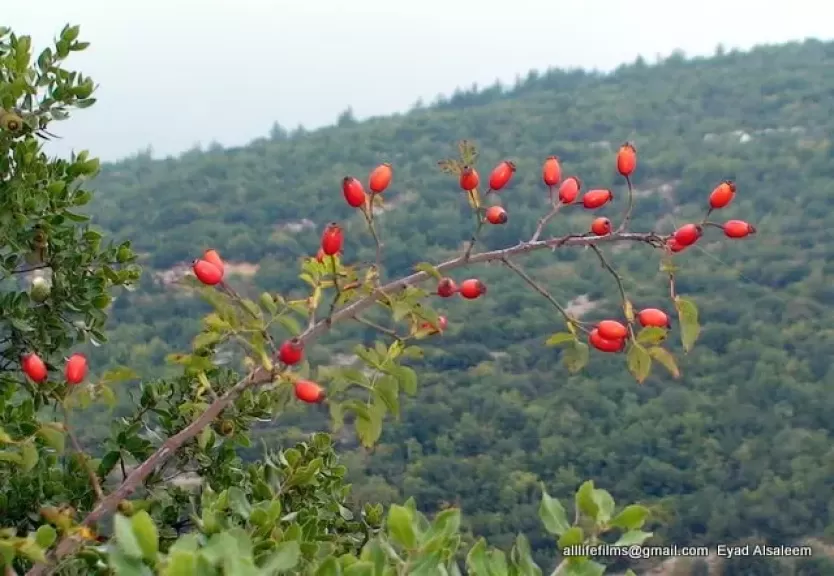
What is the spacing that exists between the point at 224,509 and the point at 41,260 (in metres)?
1.24

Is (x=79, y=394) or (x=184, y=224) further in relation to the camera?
(x=184, y=224)

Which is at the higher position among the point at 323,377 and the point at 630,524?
the point at 323,377

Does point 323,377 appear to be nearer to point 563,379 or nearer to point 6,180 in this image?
point 6,180

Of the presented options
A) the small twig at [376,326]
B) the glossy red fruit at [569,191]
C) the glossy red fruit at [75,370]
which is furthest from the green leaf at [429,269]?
the glossy red fruit at [75,370]

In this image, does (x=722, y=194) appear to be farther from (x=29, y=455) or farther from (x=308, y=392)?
(x=29, y=455)

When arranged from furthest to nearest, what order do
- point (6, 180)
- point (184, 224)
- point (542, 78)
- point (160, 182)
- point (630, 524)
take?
point (542, 78)
point (160, 182)
point (184, 224)
point (6, 180)
point (630, 524)

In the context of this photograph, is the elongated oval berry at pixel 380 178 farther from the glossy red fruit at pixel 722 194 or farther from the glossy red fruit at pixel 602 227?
the glossy red fruit at pixel 722 194

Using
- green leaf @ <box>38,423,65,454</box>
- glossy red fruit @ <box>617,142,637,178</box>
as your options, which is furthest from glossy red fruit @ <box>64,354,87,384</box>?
glossy red fruit @ <box>617,142,637,178</box>

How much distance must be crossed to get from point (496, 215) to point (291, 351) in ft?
1.39

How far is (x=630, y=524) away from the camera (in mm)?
1699

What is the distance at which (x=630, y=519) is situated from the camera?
170 centimetres

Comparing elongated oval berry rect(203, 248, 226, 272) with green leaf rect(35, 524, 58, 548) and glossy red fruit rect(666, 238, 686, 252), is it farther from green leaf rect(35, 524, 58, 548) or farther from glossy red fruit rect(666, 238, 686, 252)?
glossy red fruit rect(666, 238, 686, 252)

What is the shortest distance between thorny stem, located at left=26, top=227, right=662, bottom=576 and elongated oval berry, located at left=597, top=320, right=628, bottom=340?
0.13 meters

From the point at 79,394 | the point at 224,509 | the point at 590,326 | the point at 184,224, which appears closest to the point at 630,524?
the point at 590,326
